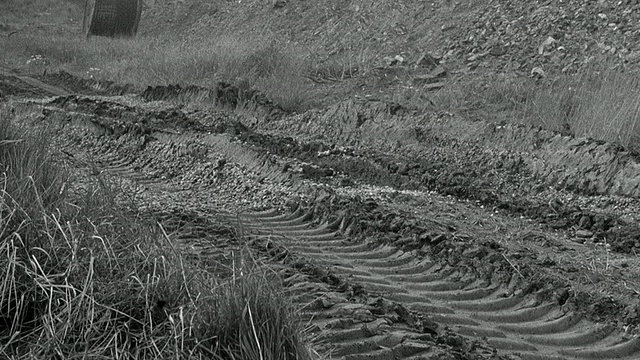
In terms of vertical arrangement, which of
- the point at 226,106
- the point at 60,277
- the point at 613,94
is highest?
the point at 613,94

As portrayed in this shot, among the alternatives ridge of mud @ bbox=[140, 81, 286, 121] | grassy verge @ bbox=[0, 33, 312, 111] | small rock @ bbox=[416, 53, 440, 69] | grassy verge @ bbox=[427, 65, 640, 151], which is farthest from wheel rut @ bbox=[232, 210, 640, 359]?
small rock @ bbox=[416, 53, 440, 69]

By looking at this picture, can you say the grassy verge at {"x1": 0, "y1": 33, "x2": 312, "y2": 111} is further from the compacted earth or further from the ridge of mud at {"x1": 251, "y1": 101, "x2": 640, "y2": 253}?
the ridge of mud at {"x1": 251, "y1": 101, "x2": 640, "y2": 253}

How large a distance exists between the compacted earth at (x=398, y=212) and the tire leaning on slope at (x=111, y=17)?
13.8 m

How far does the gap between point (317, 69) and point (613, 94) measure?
21.4 feet

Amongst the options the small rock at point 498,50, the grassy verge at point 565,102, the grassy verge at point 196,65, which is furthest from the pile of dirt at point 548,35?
the grassy verge at point 196,65

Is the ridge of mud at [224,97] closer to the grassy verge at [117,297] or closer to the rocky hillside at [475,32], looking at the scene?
the rocky hillside at [475,32]

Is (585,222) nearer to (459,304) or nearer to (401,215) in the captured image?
(401,215)

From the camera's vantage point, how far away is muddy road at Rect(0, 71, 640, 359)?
15.1ft

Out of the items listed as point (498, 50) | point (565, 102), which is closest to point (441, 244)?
point (565, 102)

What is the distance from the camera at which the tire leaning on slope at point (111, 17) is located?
25.3m

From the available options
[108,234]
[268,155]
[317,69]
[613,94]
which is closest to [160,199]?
[268,155]

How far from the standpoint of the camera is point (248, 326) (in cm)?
362

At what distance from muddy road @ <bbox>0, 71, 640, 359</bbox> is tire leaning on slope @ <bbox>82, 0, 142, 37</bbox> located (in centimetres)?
1436

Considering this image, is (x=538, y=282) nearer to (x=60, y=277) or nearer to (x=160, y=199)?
(x=60, y=277)
